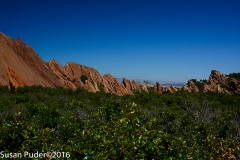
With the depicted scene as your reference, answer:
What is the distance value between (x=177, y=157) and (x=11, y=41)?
183 ft

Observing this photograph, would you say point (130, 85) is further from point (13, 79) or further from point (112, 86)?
point (13, 79)

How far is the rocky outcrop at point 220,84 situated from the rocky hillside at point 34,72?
91.3ft

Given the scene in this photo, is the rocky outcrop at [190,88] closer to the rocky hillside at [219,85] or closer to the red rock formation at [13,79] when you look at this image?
the rocky hillside at [219,85]

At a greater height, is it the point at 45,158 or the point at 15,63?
the point at 15,63

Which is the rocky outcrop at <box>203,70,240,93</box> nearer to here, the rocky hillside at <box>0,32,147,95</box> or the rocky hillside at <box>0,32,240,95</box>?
the rocky hillside at <box>0,32,240,95</box>

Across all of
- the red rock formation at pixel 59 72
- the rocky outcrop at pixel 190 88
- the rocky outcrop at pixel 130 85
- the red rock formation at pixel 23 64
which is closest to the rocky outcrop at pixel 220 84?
the rocky outcrop at pixel 190 88

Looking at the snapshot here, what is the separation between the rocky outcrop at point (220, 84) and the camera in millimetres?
66294

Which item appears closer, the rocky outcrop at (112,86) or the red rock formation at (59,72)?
Answer: the red rock formation at (59,72)

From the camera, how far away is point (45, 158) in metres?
6.90

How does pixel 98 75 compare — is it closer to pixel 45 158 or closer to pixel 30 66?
pixel 30 66

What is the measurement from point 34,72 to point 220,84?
53.6 meters

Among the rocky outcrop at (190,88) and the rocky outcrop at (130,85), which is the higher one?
the rocky outcrop at (130,85)

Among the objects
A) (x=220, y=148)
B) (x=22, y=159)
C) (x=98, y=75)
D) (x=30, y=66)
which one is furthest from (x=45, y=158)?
(x=98, y=75)

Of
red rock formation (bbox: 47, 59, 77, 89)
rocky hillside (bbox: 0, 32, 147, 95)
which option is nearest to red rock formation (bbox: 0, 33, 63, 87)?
rocky hillside (bbox: 0, 32, 147, 95)
